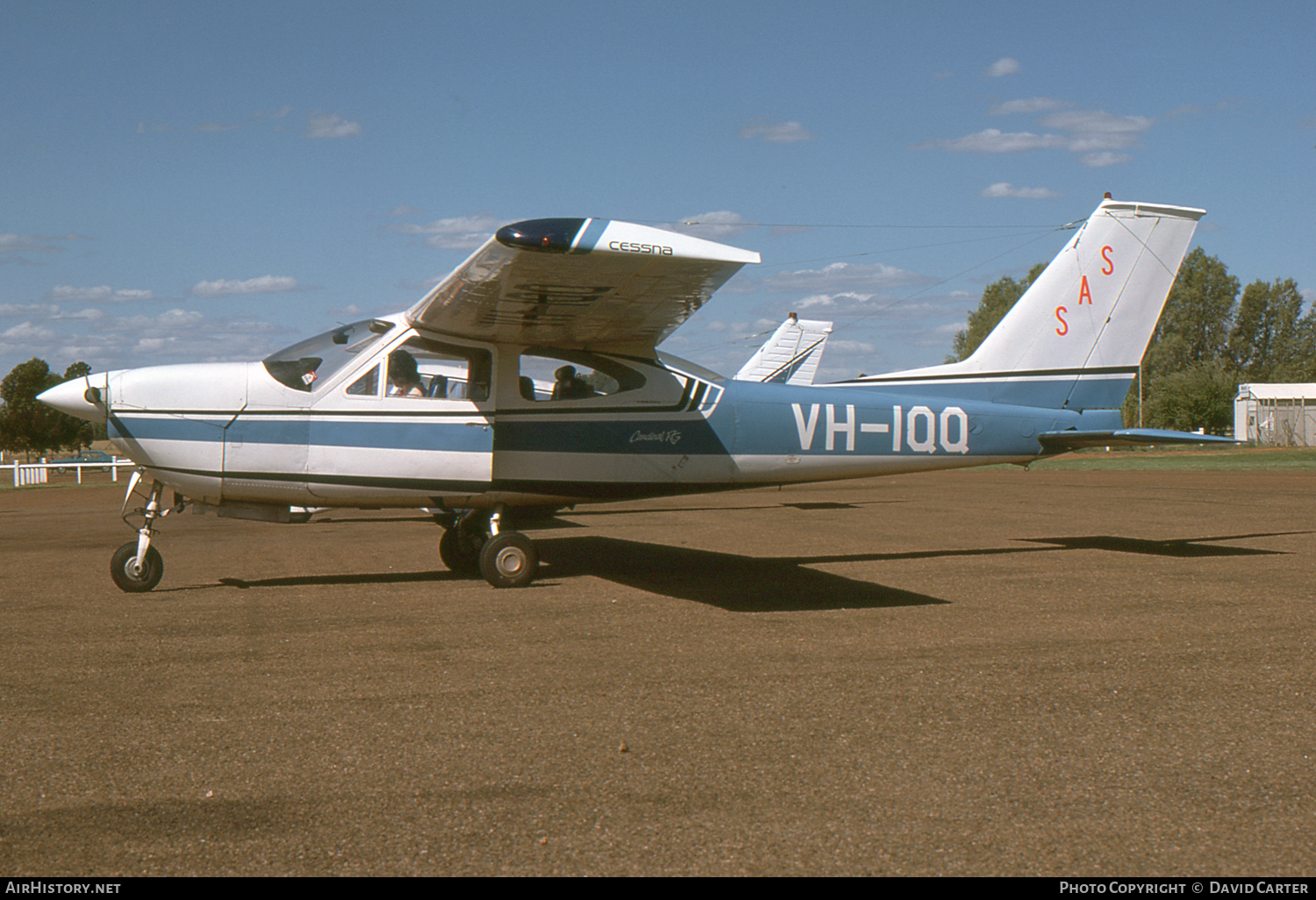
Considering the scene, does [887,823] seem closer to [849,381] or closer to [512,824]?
[512,824]

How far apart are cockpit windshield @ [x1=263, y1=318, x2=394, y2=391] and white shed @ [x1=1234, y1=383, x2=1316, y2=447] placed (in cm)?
5804

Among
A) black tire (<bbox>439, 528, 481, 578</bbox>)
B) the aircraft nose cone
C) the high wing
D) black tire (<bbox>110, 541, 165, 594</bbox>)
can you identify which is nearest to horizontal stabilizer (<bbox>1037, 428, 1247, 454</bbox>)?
the high wing

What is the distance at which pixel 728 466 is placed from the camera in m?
9.23

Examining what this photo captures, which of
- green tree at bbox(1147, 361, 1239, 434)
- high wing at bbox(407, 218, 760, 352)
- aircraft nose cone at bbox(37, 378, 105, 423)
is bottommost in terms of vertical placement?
aircraft nose cone at bbox(37, 378, 105, 423)

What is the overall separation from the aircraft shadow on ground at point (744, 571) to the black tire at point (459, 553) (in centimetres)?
12

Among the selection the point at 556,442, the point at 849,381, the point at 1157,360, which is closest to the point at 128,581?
the point at 556,442

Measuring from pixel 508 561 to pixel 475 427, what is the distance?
3.87ft

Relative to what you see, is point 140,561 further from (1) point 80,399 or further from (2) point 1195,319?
(2) point 1195,319

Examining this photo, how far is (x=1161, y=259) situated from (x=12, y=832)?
417 inches

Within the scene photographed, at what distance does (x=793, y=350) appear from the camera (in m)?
24.6

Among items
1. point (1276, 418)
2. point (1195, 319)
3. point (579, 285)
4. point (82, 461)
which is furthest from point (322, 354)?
point (1195, 319)

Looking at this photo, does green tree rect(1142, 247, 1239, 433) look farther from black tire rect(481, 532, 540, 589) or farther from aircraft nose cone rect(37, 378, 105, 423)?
aircraft nose cone rect(37, 378, 105, 423)

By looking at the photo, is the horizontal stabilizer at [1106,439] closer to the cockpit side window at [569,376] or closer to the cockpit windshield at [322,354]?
the cockpit side window at [569,376]

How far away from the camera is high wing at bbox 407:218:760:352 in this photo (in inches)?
243
